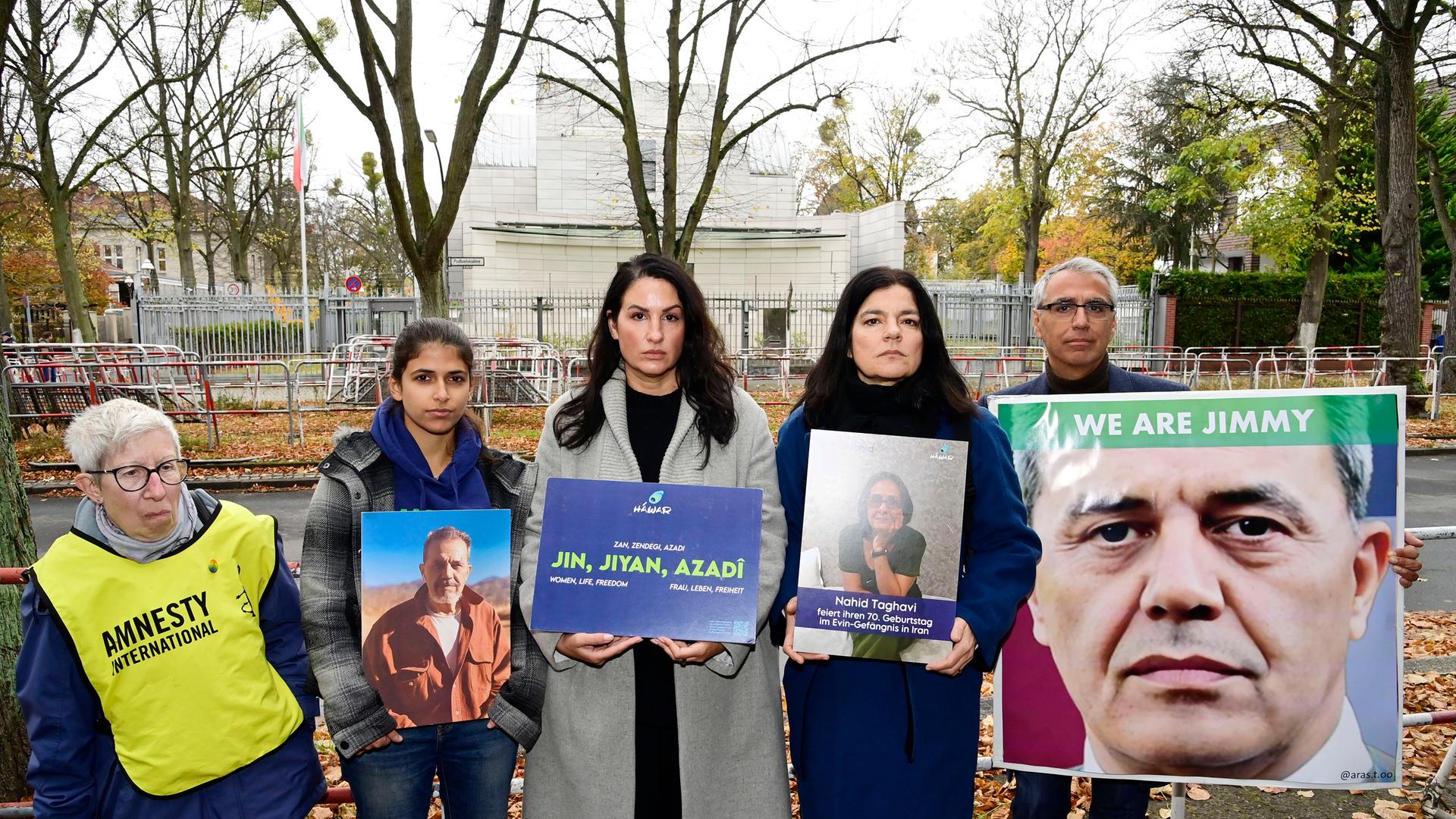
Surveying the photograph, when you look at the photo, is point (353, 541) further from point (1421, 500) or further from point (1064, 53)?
point (1064, 53)

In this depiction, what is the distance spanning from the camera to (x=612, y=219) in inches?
1276

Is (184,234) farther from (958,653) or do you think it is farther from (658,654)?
(958,653)

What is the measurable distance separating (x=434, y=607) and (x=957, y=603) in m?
1.46

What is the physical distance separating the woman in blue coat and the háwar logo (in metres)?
0.40

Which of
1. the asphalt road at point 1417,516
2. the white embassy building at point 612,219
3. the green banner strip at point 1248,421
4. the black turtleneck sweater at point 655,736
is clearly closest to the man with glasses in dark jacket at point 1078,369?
the green banner strip at point 1248,421

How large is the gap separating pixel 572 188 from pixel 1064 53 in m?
19.5

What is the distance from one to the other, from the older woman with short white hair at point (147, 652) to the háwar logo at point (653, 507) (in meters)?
1.07

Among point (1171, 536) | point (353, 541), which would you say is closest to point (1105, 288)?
point (1171, 536)

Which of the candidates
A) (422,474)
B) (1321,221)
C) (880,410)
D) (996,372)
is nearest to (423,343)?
(422,474)

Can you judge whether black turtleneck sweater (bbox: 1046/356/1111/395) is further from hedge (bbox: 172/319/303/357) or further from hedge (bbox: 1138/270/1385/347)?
hedge (bbox: 1138/270/1385/347)

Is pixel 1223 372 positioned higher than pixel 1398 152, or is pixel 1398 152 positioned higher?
pixel 1398 152

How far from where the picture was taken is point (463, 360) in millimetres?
2703

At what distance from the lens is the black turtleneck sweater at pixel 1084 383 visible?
10.8ft

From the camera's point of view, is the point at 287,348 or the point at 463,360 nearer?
the point at 463,360
